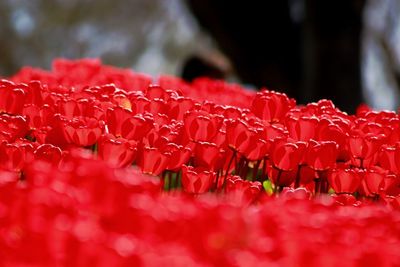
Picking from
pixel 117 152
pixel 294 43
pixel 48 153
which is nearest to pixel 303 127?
pixel 117 152

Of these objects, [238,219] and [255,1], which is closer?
[238,219]

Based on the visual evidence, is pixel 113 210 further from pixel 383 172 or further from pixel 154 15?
pixel 154 15

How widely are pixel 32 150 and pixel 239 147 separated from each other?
1.72ft

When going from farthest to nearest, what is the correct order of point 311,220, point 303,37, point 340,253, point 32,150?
point 303,37, point 32,150, point 311,220, point 340,253

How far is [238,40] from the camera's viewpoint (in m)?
9.89

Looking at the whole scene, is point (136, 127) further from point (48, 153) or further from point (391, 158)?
point (391, 158)

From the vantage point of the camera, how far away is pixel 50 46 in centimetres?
2152

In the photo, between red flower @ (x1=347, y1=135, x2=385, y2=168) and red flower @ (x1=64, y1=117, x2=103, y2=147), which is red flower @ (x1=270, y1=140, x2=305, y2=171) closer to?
red flower @ (x1=347, y1=135, x2=385, y2=168)

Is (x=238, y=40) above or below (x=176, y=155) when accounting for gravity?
above

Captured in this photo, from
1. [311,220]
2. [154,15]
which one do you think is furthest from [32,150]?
[154,15]

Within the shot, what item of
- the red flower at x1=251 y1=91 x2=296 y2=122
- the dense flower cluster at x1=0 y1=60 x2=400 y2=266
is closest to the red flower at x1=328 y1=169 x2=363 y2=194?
the dense flower cluster at x1=0 y1=60 x2=400 y2=266

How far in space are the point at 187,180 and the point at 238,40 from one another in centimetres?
803

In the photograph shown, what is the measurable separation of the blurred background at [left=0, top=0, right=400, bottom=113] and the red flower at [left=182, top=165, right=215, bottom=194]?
5330 mm

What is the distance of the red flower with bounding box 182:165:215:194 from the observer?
1952 mm
